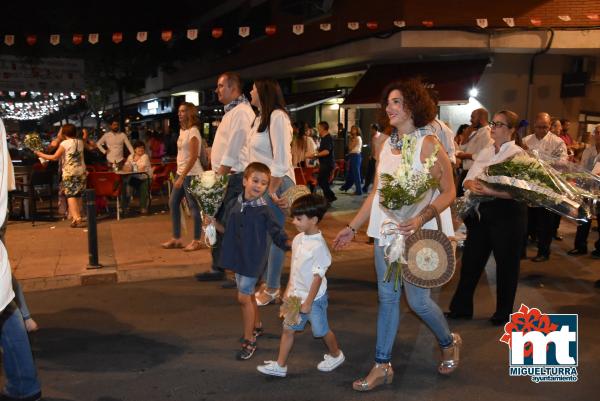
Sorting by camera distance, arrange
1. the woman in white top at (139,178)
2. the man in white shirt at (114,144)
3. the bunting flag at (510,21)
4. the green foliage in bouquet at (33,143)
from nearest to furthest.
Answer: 1. the woman in white top at (139,178)
2. the green foliage in bouquet at (33,143)
3. the man in white shirt at (114,144)
4. the bunting flag at (510,21)

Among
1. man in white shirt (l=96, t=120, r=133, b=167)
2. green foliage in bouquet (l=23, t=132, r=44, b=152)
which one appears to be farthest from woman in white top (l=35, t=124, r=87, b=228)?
man in white shirt (l=96, t=120, r=133, b=167)

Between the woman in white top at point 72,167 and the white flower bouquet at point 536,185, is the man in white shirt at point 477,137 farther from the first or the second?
the woman in white top at point 72,167

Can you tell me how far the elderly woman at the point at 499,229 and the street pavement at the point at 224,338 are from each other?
375 millimetres

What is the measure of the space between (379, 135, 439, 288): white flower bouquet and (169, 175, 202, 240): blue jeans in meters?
4.38

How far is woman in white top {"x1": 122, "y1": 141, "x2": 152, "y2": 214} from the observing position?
1186 cm

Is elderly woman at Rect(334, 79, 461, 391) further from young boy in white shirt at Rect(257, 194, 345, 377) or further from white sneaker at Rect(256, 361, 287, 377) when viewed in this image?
white sneaker at Rect(256, 361, 287, 377)

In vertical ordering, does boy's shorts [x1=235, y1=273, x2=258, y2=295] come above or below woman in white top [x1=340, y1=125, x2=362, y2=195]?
below

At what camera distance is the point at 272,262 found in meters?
5.99

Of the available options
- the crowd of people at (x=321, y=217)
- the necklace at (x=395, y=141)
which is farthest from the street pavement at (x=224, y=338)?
the necklace at (x=395, y=141)

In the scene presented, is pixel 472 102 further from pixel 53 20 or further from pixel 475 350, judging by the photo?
pixel 53 20

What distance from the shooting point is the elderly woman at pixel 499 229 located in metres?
5.21

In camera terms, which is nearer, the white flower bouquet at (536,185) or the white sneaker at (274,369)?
the white sneaker at (274,369)

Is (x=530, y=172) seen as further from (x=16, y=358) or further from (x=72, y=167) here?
(x=72, y=167)

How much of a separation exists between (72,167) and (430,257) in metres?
8.34
